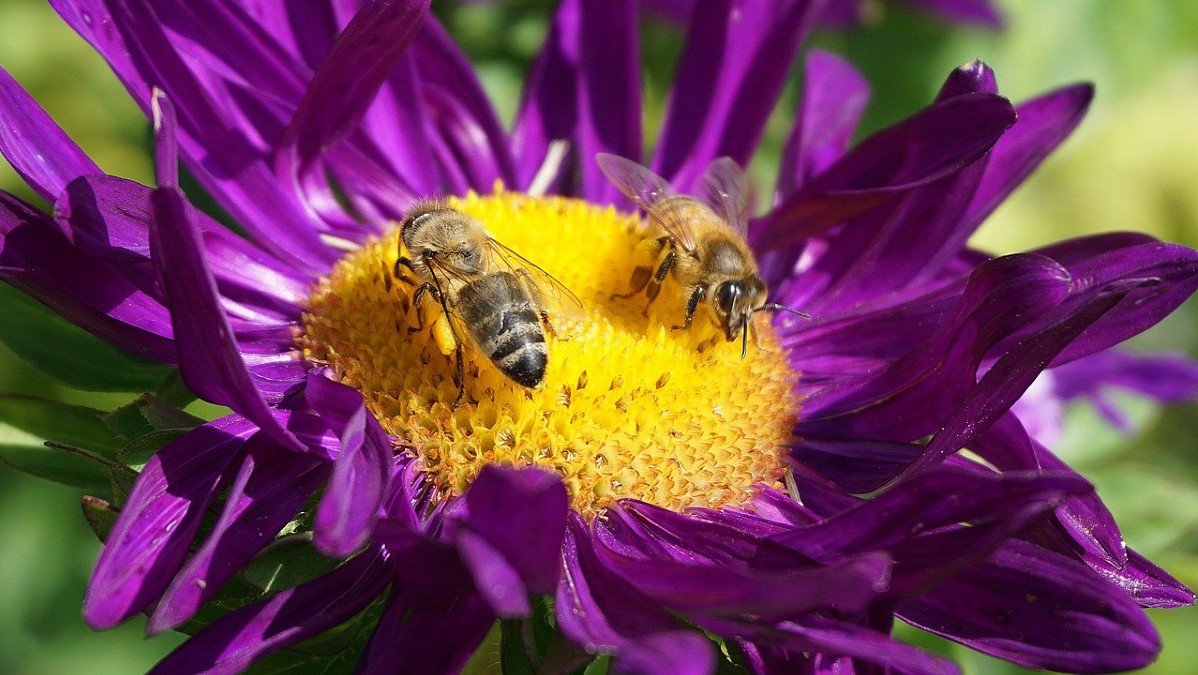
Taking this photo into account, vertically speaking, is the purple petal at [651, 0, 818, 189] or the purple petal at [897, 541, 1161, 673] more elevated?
the purple petal at [651, 0, 818, 189]

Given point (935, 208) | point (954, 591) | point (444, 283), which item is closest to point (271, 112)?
point (444, 283)

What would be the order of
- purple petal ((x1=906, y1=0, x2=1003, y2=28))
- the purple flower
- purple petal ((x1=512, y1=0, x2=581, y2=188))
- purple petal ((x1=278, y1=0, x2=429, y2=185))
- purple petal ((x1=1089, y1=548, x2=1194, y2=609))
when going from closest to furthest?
1. purple petal ((x1=1089, y1=548, x2=1194, y2=609))
2. purple petal ((x1=278, y1=0, x2=429, y2=185))
3. purple petal ((x1=512, y1=0, x2=581, y2=188))
4. the purple flower
5. purple petal ((x1=906, y1=0, x2=1003, y2=28))

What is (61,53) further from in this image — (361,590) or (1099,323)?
(1099,323)

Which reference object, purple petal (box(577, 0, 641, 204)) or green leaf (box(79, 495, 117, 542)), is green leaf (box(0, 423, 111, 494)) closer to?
green leaf (box(79, 495, 117, 542))

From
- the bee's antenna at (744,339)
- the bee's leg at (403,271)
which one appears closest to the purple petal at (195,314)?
the bee's leg at (403,271)

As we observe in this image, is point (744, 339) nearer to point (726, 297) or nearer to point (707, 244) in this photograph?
point (726, 297)

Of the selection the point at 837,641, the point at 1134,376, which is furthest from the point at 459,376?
the point at 1134,376

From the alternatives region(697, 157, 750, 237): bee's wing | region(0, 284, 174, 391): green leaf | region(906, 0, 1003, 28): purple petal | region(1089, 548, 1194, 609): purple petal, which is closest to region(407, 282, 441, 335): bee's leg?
region(0, 284, 174, 391): green leaf
